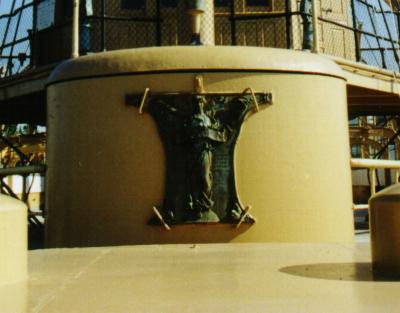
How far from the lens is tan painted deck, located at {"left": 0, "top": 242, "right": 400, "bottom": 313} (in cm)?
357

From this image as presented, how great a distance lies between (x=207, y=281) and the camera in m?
4.50

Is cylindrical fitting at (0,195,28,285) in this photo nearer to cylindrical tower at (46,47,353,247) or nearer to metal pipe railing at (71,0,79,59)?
cylindrical tower at (46,47,353,247)

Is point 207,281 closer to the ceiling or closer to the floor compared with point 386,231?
closer to the floor

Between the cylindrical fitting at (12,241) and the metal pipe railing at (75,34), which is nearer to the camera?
the cylindrical fitting at (12,241)

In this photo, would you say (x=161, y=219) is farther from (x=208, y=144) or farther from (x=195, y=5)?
(x=195, y=5)

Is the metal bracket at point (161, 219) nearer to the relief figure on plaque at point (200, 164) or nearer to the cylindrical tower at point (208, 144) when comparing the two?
the cylindrical tower at point (208, 144)

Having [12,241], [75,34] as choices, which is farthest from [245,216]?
[75,34]

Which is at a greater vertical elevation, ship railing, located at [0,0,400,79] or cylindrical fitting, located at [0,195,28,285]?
ship railing, located at [0,0,400,79]

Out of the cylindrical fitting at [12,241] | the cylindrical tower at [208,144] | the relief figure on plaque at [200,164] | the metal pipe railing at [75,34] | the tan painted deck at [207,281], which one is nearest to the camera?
the tan painted deck at [207,281]

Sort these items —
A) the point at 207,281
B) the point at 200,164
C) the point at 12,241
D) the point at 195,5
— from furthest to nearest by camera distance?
the point at 195,5, the point at 200,164, the point at 12,241, the point at 207,281

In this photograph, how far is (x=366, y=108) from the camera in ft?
39.8

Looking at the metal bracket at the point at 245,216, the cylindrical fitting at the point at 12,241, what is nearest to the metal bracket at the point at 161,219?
the metal bracket at the point at 245,216

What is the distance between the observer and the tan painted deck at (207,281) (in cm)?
357

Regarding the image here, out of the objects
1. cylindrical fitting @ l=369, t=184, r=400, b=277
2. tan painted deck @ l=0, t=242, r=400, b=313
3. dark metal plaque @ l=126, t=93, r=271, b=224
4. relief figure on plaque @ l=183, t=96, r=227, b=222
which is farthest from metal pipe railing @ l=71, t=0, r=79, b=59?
cylindrical fitting @ l=369, t=184, r=400, b=277
